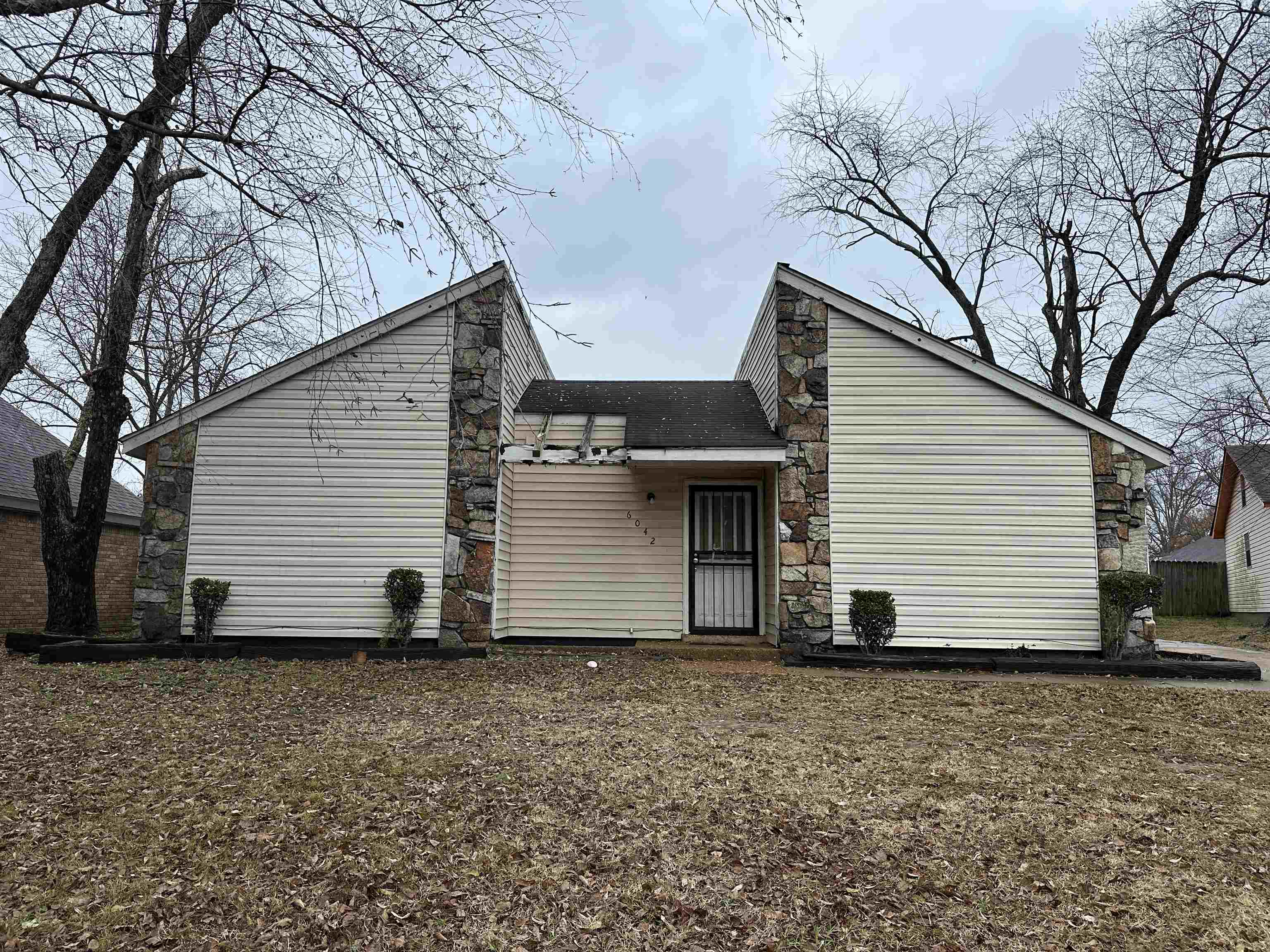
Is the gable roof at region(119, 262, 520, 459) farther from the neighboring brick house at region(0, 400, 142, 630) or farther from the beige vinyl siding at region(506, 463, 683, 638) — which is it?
the beige vinyl siding at region(506, 463, 683, 638)

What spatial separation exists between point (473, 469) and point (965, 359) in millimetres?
6300

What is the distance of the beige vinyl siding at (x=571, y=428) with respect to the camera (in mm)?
10516

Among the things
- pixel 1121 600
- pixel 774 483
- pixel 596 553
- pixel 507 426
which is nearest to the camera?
pixel 1121 600

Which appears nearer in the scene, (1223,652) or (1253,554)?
(1223,652)

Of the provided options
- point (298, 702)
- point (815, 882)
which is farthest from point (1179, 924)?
point (298, 702)

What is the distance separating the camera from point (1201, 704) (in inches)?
272

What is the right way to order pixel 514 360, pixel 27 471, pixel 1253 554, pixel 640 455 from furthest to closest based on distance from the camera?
pixel 1253 554 → pixel 27 471 → pixel 514 360 → pixel 640 455

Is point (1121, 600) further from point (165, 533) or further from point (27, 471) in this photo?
point (27, 471)

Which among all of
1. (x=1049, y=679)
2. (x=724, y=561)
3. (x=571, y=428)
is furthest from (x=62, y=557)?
(x=1049, y=679)

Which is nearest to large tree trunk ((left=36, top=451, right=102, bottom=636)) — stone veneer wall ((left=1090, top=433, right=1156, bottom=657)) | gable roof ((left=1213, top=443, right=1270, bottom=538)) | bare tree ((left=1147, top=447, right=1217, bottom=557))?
stone veneer wall ((left=1090, top=433, right=1156, bottom=657))

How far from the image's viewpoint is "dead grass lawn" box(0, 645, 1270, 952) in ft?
9.39

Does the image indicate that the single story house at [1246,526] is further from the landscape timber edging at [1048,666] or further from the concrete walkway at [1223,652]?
the landscape timber edging at [1048,666]

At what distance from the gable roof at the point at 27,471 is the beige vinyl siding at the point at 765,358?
34.3 feet

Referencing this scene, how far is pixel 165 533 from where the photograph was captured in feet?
30.9
